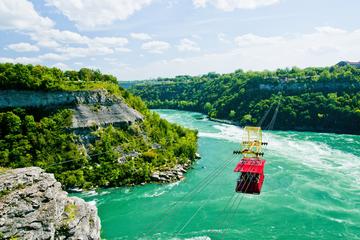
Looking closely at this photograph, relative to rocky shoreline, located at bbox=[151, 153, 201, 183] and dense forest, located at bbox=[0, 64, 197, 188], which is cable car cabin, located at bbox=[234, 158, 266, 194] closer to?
rocky shoreline, located at bbox=[151, 153, 201, 183]

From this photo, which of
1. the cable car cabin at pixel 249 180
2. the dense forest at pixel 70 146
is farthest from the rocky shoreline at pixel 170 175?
the cable car cabin at pixel 249 180

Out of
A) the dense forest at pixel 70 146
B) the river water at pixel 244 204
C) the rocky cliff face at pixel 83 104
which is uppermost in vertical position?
the rocky cliff face at pixel 83 104

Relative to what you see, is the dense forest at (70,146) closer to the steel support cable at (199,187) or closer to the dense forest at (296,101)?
the steel support cable at (199,187)

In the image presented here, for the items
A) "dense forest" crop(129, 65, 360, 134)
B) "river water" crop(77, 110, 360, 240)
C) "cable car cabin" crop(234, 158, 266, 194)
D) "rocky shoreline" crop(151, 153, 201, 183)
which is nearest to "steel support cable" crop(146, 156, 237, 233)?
"river water" crop(77, 110, 360, 240)

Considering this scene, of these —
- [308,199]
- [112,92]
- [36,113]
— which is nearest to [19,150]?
[36,113]

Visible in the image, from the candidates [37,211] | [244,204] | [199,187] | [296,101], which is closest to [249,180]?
[244,204]

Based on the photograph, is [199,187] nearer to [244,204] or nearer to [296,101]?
[244,204]

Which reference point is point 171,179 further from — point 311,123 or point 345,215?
point 311,123
